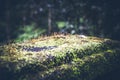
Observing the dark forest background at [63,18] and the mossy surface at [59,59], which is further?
the dark forest background at [63,18]

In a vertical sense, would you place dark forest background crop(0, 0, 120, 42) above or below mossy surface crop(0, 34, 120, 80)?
above

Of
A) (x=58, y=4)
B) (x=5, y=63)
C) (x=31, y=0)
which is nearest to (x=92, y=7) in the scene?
(x=58, y=4)

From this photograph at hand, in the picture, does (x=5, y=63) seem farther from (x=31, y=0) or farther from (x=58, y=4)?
(x=31, y=0)

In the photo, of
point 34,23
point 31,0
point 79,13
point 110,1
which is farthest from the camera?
point 34,23

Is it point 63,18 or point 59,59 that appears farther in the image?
point 63,18

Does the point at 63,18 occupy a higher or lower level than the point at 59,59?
higher
